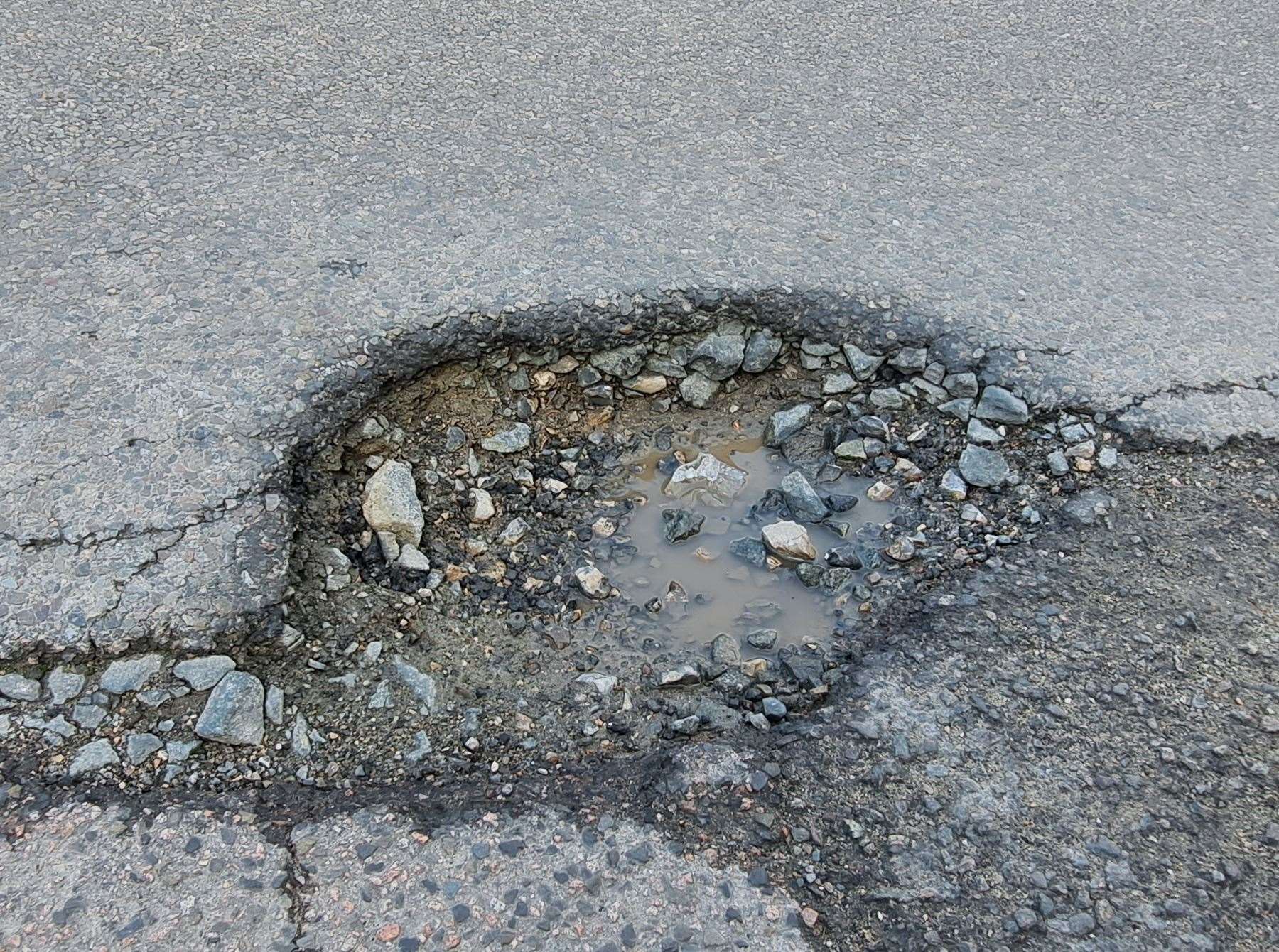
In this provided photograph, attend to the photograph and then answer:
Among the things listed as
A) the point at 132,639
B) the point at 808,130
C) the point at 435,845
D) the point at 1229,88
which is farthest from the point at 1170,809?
the point at 1229,88

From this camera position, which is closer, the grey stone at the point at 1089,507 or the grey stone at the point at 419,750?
the grey stone at the point at 419,750

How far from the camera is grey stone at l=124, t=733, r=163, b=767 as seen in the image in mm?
2074

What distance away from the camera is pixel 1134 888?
76.5 inches

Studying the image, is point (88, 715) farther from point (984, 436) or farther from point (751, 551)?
point (984, 436)

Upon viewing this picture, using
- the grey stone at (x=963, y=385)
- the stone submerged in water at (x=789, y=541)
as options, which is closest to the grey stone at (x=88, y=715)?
the stone submerged in water at (x=789, y=541)

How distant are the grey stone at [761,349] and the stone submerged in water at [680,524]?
0.50 meters

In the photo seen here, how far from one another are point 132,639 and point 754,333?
182cm

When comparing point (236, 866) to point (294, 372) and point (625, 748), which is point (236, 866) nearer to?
point (625, 748)

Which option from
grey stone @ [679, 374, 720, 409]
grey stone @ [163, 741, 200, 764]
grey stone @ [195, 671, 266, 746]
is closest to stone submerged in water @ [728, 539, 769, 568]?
grey stone @ [679, 374, 720, 409]

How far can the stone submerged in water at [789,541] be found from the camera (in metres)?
2.78

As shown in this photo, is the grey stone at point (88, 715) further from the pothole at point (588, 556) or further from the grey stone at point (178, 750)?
the grey stone at point (178, 750)

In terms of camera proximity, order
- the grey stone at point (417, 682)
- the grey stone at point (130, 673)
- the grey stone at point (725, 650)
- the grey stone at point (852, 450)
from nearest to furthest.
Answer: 1. the grey stone at point (130, 673)
2. the grey stone at point (417, 682)
3. the grey stone at point (725, 650)
4. the grey stone at point (852, 450)

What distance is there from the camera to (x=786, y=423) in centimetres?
302

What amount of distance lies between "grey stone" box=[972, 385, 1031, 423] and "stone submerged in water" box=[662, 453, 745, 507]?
71cm
